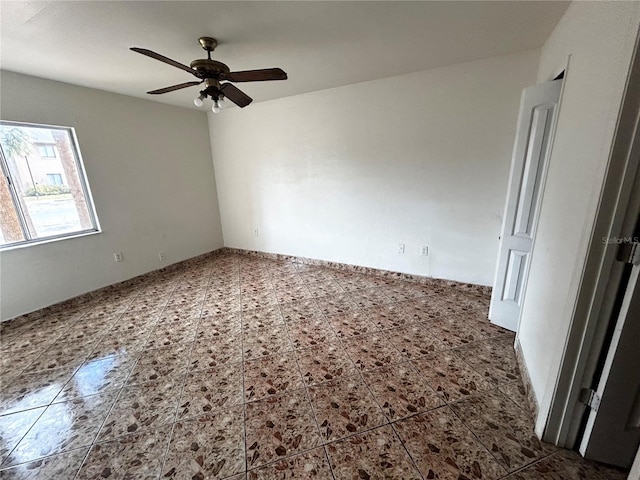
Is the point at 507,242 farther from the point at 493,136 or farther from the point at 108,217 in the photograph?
the point at 108,217

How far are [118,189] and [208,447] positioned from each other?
135 inches

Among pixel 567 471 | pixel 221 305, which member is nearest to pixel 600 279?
pixel 567 471

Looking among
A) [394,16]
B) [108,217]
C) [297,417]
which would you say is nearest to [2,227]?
[108,217]

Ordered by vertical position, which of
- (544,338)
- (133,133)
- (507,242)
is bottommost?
(544,338)

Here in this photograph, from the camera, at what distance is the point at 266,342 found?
2.37 meters

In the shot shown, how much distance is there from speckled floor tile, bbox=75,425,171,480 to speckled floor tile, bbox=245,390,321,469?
478 mm

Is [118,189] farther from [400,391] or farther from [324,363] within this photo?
[400,391]

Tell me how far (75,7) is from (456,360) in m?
3.58

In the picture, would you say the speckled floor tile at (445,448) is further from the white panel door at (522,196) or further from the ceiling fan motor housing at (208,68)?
the ceiling fan motor housing at (208,68)

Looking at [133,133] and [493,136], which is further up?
[133,133]

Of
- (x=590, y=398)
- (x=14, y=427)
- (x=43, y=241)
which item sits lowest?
(x=14, y=427)

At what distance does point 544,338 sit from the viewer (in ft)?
5.13

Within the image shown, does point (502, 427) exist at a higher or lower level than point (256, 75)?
lower

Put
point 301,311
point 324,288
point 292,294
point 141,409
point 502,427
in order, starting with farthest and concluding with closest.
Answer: point 324,288, point 292,294, point 301,311, point 141,409, point 502,427
